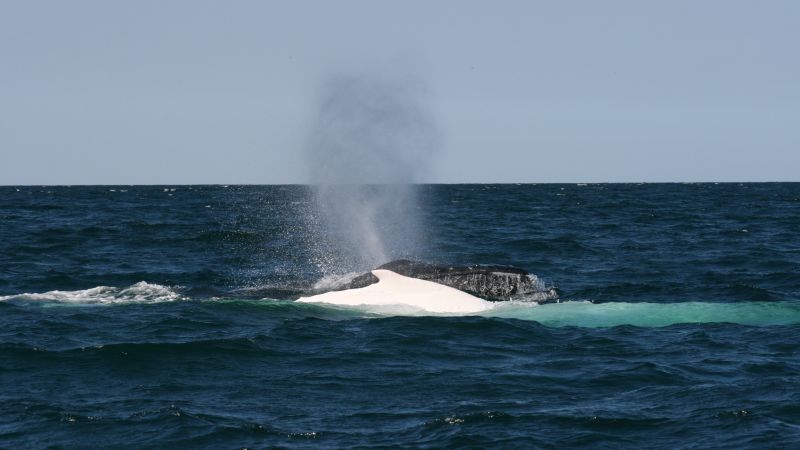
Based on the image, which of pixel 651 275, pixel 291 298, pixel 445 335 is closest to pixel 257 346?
pixel 445 335

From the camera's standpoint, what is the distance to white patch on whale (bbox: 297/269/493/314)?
2297cm

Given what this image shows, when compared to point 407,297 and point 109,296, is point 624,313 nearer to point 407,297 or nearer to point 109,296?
point 407,297

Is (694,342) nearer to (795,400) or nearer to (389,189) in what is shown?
(795,400)

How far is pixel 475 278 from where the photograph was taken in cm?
2378

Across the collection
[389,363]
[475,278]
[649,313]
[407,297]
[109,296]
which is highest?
[475,278]

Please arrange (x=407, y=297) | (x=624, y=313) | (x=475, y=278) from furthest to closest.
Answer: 1. (x=475, y=278)
2. (x=407, y=297)
3. (x=624, y=313)

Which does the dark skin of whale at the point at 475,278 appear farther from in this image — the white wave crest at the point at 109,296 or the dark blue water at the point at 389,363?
the white wave crest at the point at 109,296

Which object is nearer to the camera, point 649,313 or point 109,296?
point 649,313

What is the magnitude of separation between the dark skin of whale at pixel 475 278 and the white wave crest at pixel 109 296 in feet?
16.3

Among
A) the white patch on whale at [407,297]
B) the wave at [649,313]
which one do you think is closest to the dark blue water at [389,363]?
the wave at [649,313]

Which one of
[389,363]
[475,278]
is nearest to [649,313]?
[475,278]

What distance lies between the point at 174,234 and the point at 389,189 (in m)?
22.0

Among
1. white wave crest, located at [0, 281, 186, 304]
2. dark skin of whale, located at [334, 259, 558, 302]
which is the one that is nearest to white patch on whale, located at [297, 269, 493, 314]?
dark skin of whale, located at [334, 259, 558, 302]

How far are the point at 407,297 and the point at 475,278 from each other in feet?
5.77
